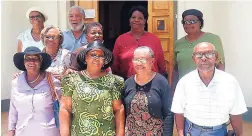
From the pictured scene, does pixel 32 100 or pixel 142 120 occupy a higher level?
pixel 32 100

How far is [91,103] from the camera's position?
10.2ft

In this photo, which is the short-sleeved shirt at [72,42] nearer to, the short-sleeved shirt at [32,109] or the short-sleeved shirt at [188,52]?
the short-sleeved shirt at [32,109]

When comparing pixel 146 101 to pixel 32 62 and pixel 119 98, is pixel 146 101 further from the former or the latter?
pixel 32 62

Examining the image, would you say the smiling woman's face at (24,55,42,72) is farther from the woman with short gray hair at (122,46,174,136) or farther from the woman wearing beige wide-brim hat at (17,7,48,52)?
the woman wearing beige wide-brim hat at (17,7,48,52)

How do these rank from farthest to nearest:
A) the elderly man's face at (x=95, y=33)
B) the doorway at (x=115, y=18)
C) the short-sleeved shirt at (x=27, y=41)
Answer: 1. the doorway at (x=115, y=18)
2. the short-sleeved shirt at (x=27, y=41)
3. the elderly man's face at (x=95, y=33)

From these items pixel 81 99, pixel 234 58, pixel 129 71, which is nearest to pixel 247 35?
pixel 234 58

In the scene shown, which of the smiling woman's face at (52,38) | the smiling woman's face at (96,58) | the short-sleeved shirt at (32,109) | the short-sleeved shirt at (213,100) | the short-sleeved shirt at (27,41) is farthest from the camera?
the short-sleeved shirt at (27,41)

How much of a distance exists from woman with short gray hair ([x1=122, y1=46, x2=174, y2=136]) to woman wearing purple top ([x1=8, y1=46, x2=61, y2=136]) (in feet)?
2.54

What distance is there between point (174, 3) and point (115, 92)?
3.76m

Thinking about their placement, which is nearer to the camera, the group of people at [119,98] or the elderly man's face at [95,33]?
the group of people at [119,98]

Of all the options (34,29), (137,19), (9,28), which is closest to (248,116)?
(137,19)

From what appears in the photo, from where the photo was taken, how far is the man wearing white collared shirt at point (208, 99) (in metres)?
3.07

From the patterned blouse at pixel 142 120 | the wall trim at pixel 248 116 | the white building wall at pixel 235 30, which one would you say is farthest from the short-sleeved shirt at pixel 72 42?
the wall trim at pixel 248 116

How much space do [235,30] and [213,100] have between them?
3451mm
